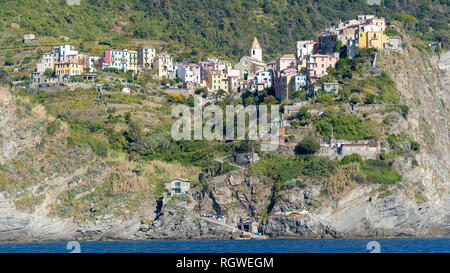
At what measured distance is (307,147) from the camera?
61.5 metres

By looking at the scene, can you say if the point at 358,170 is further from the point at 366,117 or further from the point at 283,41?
the point at 283,41

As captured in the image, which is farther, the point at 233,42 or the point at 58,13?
the point at 233,42

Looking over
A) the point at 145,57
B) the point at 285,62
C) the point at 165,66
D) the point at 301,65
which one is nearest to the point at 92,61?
the point at 145,57

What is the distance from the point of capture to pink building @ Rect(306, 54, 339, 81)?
74156mm

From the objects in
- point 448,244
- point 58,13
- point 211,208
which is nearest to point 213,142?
point 211,208

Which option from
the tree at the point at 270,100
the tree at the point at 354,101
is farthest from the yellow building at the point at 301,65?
the tree at the point at 354,101

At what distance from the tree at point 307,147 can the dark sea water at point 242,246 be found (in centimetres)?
1040

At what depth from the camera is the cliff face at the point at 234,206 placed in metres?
55.3

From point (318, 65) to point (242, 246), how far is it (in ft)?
102

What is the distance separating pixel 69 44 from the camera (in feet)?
300

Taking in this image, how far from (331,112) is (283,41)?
60.9m

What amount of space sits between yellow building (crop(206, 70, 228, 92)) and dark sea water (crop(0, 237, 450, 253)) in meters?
36.8

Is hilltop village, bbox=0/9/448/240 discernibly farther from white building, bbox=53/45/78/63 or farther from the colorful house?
the colorful house

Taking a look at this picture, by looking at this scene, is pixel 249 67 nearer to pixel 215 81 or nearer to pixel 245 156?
pixel 215 81
